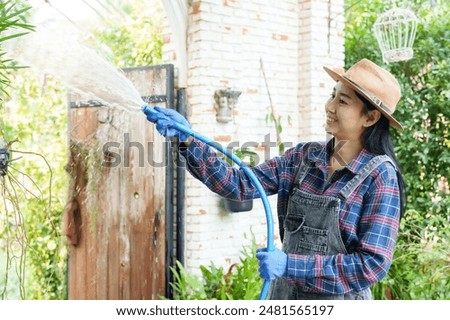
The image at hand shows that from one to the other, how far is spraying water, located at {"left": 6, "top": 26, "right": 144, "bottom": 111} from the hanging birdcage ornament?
3358mm

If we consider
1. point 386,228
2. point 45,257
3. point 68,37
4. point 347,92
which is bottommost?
point 45,257

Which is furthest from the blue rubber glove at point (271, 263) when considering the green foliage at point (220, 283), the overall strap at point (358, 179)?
the green foliage at point (220, 283)

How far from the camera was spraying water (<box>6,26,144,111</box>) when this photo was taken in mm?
2502

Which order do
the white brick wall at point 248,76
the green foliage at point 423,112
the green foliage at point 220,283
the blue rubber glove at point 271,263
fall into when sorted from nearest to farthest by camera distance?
the blue rubber glove at point 271,263 → the green foliage at point 220,283 → the white brick wall at point 248,76 → the green foliage at point 423,112

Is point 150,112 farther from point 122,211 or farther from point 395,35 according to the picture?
point 395,35

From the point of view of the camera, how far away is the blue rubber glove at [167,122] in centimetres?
250

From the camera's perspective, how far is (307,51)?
5.15 metres

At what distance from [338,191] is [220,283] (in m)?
2.19

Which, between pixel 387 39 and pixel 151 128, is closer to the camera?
pixel 151 128

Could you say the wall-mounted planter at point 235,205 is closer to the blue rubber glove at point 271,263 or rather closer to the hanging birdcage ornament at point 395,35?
the hanging birdcage ornament at point 395,35

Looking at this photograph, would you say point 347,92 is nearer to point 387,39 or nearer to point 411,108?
point 387,39

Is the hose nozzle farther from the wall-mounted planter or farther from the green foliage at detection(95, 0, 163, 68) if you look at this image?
the green foliage at detection(95, 0, 163, 68)
